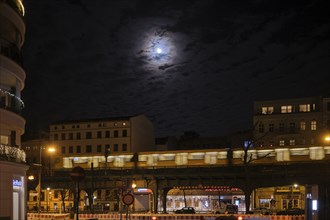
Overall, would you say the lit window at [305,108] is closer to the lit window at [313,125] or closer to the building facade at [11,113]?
the lit window at [313,125]

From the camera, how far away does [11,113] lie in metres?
29.5

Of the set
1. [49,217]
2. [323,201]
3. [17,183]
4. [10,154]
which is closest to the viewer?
[10,154]

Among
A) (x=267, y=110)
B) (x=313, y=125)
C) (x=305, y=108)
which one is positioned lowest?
(x=313, y=125)

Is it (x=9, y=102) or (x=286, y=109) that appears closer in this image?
(x=9, y=102)

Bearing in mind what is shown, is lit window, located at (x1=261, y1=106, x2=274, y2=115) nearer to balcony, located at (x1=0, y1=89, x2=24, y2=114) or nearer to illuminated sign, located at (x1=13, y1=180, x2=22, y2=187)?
balcony, located at (x1=0, y1=89, x2=24, y2=114)

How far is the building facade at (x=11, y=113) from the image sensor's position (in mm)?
27297

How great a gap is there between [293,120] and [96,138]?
4088 centimetres

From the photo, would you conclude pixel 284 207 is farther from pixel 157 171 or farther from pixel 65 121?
pixel 65 121

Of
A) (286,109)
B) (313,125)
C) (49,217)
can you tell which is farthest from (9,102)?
(286,109)

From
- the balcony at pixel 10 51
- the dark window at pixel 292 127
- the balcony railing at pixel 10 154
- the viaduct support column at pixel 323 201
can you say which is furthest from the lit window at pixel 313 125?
the balcony railing at pixel 10 154

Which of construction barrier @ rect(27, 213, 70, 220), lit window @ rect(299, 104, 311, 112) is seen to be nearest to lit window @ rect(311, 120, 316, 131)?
lit window @ rect(299, 104, 311, 112)

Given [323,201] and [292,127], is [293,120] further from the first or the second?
[323,201]

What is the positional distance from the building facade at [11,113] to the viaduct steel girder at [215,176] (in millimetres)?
45621

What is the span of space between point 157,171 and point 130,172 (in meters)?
4.57
